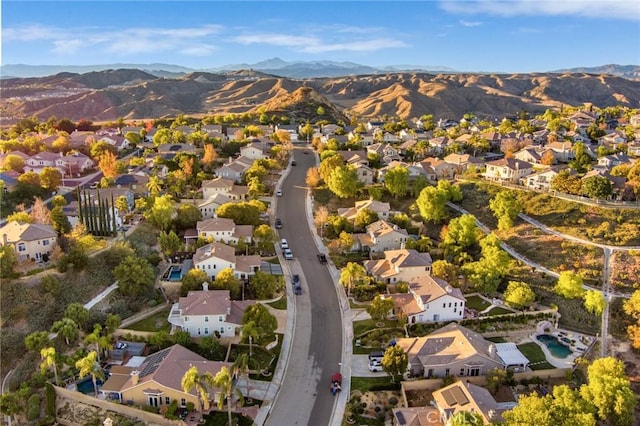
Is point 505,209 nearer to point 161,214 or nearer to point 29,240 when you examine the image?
point 161,214

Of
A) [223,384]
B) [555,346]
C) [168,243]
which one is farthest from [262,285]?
[555,346]

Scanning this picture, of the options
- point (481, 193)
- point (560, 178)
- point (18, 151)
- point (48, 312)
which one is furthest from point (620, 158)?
point (18, 151)

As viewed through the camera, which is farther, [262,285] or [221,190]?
[221,190]

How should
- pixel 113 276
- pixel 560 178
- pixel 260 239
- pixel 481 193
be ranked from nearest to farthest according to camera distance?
pixel 113 276, pixel 260 239, pixel 560 178, pixel 481 193

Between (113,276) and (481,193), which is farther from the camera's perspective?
(481,193)

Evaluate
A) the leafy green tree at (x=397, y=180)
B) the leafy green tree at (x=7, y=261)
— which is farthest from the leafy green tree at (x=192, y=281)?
the leafy green tree at (x=397, y=180)

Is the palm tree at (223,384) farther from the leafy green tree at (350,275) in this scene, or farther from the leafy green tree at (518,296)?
the leafy green tree at (518,296)

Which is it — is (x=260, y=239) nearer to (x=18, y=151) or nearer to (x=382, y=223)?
(x=382, y=223)
